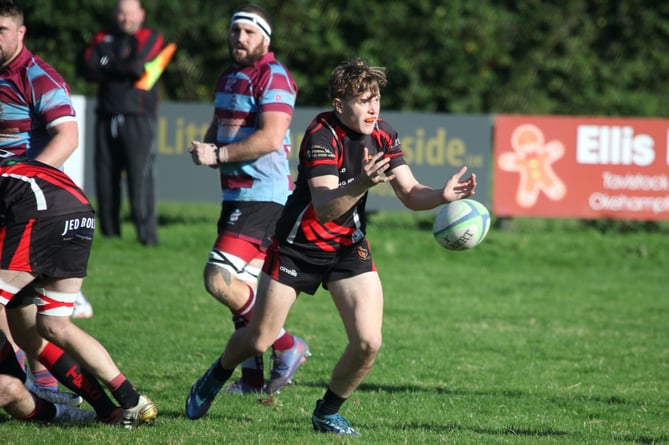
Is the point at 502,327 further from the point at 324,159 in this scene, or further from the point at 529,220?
the point at 529,220

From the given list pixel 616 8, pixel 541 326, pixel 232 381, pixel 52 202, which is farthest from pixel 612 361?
pixel 616 8

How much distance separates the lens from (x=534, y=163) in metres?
13.8

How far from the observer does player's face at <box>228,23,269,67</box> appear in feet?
22.1

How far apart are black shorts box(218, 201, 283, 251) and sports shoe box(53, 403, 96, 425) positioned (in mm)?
1523

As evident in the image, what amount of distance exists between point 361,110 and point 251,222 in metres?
1.65

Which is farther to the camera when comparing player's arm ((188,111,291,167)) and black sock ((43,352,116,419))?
player's arm ((188,111,291,167))

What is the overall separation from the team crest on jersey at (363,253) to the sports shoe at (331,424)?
843mm

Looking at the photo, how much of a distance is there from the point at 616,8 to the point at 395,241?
689cm

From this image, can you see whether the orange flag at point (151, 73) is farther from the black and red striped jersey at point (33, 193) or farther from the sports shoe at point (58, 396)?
the black and red striped jersey at point (33, 193)

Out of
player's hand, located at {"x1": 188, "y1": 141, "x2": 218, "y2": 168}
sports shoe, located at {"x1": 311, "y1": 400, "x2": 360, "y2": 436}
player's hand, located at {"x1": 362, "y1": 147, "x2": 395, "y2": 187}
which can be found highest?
player's hand, located at {"x1": 188, "y1": 141, "x2": 218, "y2": 168}

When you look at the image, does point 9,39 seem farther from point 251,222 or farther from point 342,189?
point 342,189

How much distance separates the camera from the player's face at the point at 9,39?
573 cm

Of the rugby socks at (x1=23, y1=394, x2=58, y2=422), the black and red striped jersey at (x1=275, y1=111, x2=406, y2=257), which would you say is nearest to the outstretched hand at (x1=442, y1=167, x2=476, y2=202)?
the black and red striped jersey at (x1=275, y1=111, x2=406, y2=257)

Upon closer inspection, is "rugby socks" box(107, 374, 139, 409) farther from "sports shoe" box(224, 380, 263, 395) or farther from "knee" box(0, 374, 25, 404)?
"sports shoe" box(224, 380, 263, 395)
